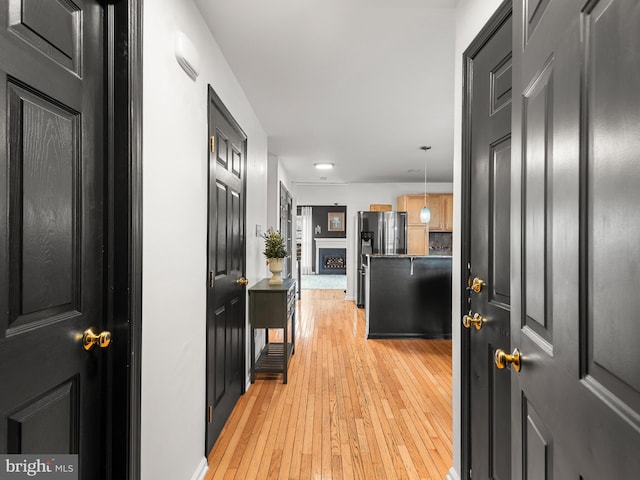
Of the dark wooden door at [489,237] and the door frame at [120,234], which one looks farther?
the dark wooden door at [489,237]

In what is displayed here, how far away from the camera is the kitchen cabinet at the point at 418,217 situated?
7.10 m

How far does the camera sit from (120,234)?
3.89 ft

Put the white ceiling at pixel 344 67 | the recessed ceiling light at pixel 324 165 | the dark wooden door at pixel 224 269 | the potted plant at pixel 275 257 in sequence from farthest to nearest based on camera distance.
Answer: the recessed ceiling light at pixel 324 165, the potted plant at pixel 275 257, the dark wooden door at pixel 224 269, the white ceiling at pixel 344 67

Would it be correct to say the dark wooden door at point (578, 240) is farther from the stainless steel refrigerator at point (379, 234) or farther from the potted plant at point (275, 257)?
the stainless steel refrigerator at point (379, 234)

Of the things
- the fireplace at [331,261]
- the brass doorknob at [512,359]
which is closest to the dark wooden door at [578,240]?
the brass doorknob at [512,359]

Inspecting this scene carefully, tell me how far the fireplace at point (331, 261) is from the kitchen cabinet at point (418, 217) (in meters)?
5.56

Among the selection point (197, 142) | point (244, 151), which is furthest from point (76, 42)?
point (244, 151)

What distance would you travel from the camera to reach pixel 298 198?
9.59 m

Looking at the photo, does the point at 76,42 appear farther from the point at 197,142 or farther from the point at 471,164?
the point at 471,164

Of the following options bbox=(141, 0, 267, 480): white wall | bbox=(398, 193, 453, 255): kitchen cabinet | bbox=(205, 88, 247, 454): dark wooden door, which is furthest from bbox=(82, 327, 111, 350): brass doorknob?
bbox=(398, 193, 453, 255): kitchen cabinet

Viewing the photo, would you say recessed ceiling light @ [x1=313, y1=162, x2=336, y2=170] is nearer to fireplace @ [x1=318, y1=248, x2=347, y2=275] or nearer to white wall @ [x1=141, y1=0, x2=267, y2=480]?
white wall @ [x1=141, y1=0, x2=267, y2=480]

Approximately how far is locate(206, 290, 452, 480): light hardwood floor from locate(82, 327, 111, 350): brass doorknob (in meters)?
1.19

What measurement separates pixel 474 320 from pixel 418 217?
5.84m

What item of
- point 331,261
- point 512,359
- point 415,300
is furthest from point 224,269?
point 331,261
